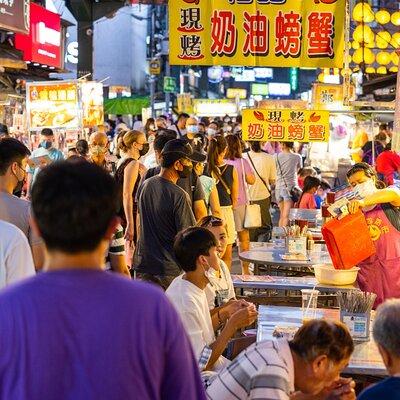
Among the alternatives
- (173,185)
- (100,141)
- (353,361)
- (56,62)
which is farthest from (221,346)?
(56,62)

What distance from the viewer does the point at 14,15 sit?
1388cm

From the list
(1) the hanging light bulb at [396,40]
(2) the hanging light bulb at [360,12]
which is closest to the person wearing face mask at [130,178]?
(2) the hanging light bulb at [360,12]

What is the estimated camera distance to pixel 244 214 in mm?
12781

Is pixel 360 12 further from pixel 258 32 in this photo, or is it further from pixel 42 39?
pixel 258 32

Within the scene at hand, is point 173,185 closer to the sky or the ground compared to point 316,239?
closer to the sky

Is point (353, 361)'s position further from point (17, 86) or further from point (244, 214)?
point (17, 86)

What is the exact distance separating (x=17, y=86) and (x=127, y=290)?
63.7ft

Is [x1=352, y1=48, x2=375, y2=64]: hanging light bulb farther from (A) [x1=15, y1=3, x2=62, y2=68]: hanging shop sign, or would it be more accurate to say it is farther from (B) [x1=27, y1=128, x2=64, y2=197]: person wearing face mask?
(B) [x1=27, y1=128, x2=64, y2=197]: person wearing face mask

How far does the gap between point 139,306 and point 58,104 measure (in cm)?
1312

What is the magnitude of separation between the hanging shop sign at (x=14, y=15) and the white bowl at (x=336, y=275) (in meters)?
6.80

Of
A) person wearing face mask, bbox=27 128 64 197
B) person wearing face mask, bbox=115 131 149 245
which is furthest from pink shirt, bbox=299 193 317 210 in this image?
person wearing face mask, bbox=115 131 149 245

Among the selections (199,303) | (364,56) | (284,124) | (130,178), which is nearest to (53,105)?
(284,124)

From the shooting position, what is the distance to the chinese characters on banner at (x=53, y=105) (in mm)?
15562

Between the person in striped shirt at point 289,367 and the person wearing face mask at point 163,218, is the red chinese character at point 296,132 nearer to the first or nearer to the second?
the person wearing face mask at point 163,218
